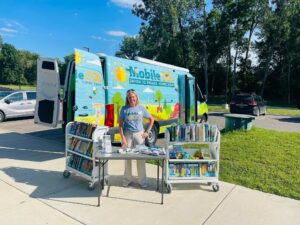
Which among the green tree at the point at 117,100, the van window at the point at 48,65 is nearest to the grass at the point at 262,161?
the green tree at the point at 117,100

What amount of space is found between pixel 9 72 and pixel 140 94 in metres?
73.7

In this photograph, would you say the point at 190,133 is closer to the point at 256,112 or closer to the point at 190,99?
the point at 190,99

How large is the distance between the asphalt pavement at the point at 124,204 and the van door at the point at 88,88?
1399 mm

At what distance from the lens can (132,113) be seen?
5078mm

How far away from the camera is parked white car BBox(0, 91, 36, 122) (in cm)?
1349

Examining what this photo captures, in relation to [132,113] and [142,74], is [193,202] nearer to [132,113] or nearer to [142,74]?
[132,113]

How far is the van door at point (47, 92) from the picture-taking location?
695 centimetres

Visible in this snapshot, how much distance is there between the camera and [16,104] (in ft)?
45.9

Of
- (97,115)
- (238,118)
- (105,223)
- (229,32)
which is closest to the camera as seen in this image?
(105,223)

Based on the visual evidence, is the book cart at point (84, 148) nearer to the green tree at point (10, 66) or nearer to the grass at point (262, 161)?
the grass at point (262, 161)

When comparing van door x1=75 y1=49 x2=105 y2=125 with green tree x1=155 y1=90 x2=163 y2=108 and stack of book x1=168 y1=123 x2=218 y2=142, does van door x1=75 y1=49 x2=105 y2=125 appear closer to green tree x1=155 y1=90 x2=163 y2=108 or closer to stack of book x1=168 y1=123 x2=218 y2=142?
stack of book x1=168 y1=123 x2=218 y2=142

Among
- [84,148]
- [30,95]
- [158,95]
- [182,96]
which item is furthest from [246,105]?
[84,148]

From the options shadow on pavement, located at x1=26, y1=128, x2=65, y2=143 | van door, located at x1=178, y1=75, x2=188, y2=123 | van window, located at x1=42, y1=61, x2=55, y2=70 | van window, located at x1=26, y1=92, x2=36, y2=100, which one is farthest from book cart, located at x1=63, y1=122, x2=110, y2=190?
van window, located at x1=26, y1=92, x2=36, y2=100

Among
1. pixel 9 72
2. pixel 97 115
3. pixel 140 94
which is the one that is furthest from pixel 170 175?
pixel 9 72
